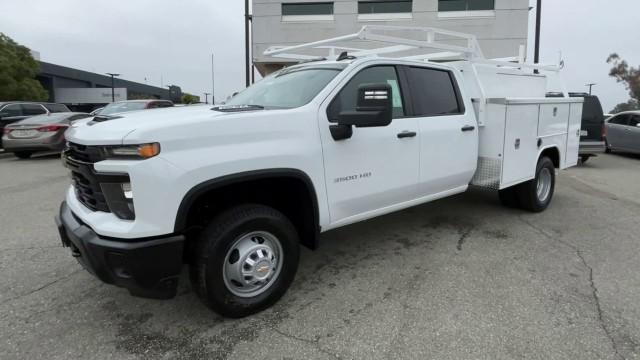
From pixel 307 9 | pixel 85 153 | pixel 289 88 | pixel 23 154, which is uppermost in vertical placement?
pixel 307 9

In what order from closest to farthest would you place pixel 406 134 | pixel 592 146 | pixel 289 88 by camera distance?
1. pixel 289 88
2. pixel 406 134
3. pixel 592 146

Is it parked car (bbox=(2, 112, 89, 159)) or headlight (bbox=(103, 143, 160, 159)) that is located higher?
headlight (bbox=(103, 143, 160, 159))

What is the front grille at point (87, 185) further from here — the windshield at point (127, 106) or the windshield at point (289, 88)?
the windshield at point (127, 106)

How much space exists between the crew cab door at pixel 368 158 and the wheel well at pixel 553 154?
286 cm

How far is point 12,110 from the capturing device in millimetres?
13352

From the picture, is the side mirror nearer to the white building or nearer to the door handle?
the door handle

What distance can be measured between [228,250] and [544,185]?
5.04 m

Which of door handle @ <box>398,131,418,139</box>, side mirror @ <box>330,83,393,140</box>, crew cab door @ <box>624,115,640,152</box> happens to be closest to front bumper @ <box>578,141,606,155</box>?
crew cab door @ <box>624,115,640,152</box>

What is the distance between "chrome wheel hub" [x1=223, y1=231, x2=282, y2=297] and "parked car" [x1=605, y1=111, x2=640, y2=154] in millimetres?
14150

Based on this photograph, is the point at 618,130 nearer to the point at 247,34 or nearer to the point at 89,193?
→ the point at 247,34

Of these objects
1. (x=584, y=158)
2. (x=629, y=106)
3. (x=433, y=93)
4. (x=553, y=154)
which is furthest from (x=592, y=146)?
(x=629, y=106)

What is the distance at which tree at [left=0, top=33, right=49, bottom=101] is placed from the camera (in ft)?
105

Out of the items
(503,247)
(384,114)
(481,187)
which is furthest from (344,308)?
(481,187)

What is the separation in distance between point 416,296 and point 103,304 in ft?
8.06
